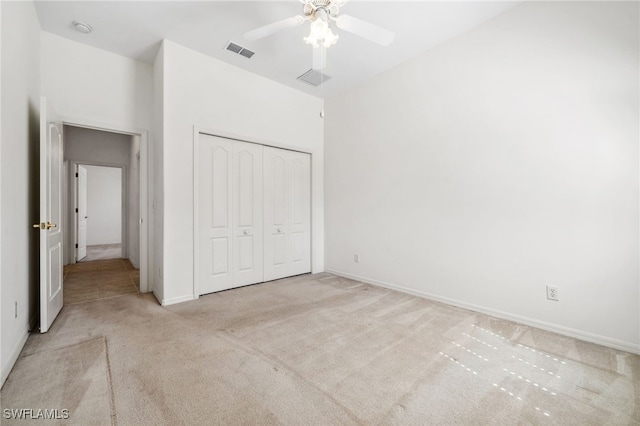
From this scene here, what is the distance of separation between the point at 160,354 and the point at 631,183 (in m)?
3.83

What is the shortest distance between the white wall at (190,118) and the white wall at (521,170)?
64.0 inches

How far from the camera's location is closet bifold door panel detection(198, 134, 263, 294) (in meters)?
3.38

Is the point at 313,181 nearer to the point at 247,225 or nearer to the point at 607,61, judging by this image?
the point at 247,225

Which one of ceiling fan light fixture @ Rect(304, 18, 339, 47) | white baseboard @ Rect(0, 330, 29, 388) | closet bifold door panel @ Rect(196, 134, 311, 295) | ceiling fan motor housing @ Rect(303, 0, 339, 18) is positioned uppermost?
ceiling fan motor housing @ Rect(303, 0, 339, 18)

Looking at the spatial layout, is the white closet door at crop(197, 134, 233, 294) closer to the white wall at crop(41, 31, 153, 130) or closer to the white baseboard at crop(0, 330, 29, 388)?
the white wall at crop(41, 31, 153, 130)

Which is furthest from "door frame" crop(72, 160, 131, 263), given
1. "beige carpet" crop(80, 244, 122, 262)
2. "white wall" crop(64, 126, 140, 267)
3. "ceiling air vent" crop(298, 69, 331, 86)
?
"ceiling air vent" crop(298, 69, 331, 86)

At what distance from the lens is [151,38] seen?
2.98 m

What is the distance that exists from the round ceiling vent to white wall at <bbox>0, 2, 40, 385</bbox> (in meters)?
0.29

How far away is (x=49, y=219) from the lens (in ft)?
7.75

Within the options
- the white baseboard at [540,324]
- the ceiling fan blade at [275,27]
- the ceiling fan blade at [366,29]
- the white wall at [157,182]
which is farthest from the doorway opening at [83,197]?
the white baseboard at [540,324]

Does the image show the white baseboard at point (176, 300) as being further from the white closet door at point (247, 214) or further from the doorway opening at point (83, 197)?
the doorway opening at point (83, 197)

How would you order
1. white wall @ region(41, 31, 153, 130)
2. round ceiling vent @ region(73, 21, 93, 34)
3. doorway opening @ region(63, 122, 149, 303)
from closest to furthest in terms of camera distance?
round ceiling vent @ region(73, 21, 93, 34), white wall @ region(41, 31, 153, 130), doorway opening @ region(63, 122, 149, 303)

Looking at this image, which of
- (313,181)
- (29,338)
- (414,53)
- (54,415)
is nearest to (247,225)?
(313,181)

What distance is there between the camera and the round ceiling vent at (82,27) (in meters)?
2.71
